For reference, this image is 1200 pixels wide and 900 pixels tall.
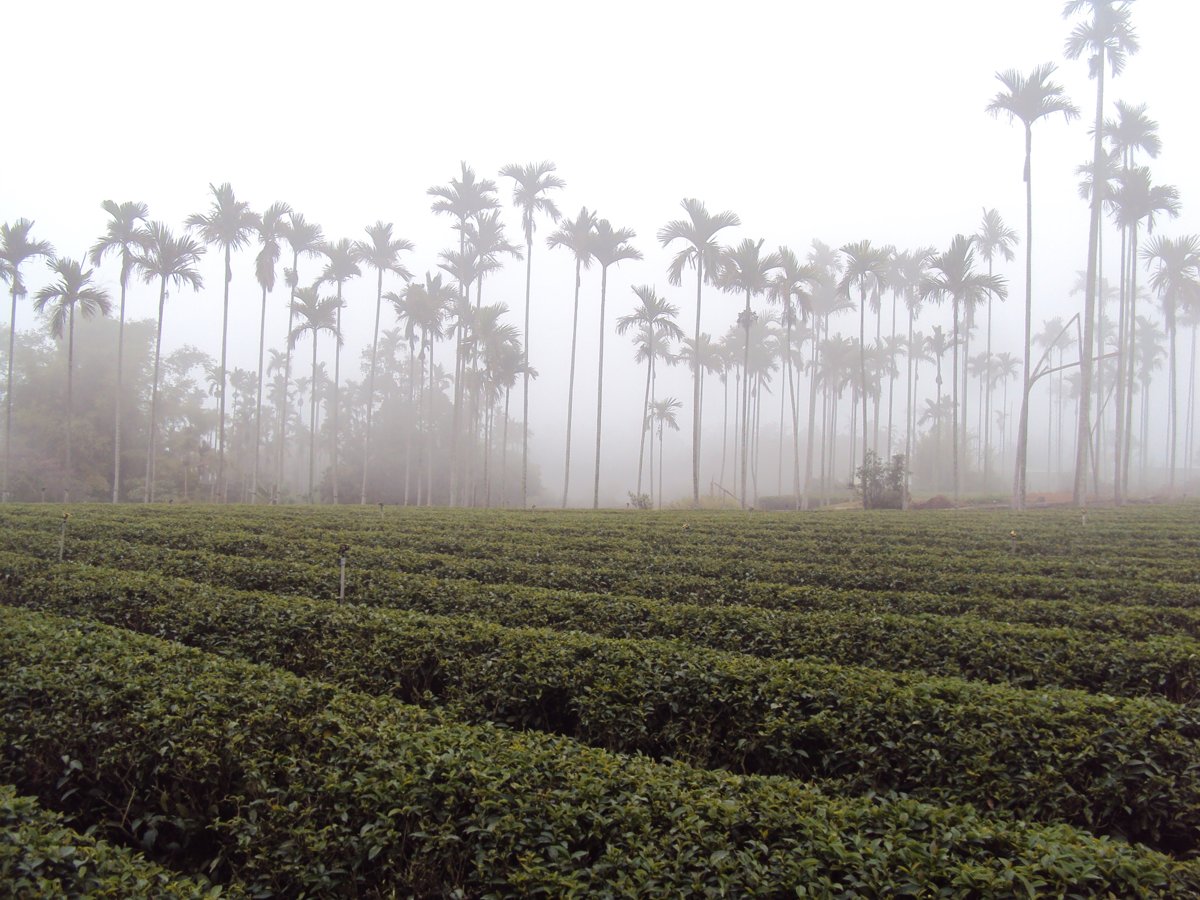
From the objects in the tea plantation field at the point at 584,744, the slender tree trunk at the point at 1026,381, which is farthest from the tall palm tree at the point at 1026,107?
the tea plantation field at the point at 584,744

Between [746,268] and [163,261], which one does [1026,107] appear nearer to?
[746,268]

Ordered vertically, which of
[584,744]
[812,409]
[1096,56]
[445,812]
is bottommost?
[584,744]

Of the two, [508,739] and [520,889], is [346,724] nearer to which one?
[508,739]

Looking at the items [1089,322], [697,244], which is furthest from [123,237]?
[1089,322]

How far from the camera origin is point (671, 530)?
56.0 feet

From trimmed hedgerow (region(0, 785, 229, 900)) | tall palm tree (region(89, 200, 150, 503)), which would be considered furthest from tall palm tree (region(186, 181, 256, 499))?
trimmed hedgerow (region(0, 785, 229, 900))

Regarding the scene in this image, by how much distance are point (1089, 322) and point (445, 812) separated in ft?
113

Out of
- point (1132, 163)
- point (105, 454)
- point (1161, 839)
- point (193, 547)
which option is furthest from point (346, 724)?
point (1132, 163)

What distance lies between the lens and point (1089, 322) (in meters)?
29.3

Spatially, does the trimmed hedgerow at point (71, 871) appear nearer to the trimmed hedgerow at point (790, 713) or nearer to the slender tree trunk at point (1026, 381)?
the trimmed hedgerow at point (790, 713)

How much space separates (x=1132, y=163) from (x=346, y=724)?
4808 cm

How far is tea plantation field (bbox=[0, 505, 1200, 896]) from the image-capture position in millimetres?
2900

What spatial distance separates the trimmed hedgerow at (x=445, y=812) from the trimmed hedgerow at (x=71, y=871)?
1.19 ft

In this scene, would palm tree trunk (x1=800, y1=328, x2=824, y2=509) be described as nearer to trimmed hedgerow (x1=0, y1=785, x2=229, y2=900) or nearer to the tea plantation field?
the tea plantation field
